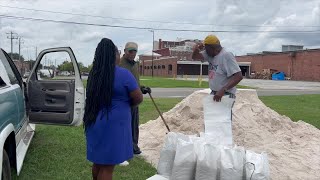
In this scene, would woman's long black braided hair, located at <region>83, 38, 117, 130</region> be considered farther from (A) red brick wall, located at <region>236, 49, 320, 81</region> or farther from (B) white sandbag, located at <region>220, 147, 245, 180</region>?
(A) red brick wall, located at <region>236, 49, 320, 81</region>

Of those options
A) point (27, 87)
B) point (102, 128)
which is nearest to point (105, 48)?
point (102, 128)

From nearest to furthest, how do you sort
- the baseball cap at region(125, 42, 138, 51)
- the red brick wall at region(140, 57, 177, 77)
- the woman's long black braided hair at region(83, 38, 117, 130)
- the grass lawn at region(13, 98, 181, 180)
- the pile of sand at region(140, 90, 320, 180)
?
the woman's long black braided hair at region(83, 38, 117, 130), the grass lawn at region(13, 98, 181, 180), the baseball cap at region(125, 42, 138, 51), the pile of sand at region(140, 90, 320, 180), the red brick wall at region(140, 57, 177, 77)

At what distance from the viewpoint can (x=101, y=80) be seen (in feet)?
12.4

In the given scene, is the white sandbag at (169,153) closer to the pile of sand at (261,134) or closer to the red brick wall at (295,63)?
the pile of sand at (261,134)

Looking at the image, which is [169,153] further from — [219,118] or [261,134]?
[261,134]

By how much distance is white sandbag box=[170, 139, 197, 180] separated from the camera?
4.56m

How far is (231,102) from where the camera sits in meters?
5.41

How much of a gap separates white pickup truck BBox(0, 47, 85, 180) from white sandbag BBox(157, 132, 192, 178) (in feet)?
5.36

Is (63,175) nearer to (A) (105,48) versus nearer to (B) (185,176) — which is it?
(B) (185,176)

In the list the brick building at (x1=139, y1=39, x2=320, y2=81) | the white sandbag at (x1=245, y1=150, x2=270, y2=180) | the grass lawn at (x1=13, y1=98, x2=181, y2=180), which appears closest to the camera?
the white sandbag at (x1=245, y1=150, x2=270, y2=180)

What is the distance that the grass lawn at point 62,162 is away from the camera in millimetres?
5723

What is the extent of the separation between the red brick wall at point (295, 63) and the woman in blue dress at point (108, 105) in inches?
2235

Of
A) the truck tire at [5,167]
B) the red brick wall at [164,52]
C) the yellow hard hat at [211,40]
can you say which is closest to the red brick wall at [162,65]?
the red brick wall at [164,52]

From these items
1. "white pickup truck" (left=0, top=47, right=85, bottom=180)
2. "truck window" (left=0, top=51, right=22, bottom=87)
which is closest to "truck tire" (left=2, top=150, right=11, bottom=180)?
"white pickup truck" (left=0, top=47, right=85, bottom=180)
